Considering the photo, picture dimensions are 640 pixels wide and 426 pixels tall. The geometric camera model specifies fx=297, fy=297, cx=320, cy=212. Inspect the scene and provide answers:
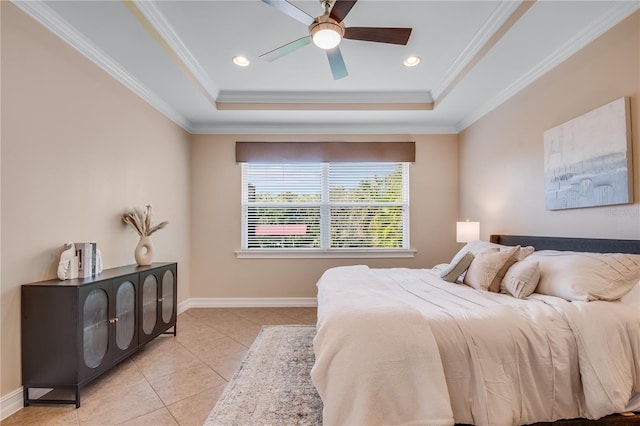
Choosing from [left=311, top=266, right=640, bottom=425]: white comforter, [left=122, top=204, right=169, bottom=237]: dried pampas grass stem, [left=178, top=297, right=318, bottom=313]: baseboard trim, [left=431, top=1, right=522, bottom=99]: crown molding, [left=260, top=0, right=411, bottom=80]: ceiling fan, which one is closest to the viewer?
[left=311, top=266, right=640, bottom=425]: white comforter

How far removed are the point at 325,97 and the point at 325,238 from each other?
6.49 feet

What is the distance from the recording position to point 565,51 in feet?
8.10

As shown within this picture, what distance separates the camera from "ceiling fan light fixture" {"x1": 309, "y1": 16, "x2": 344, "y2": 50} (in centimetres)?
199

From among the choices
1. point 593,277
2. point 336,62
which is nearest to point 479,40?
point 336,62

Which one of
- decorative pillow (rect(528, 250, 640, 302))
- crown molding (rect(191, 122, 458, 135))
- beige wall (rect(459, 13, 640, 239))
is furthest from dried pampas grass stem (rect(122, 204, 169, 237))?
beige wall (rect(459, 13, 640, 239))

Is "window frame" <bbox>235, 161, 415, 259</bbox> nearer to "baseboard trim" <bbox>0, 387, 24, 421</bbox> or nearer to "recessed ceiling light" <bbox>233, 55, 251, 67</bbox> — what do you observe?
"recessed ceiling light" <bbox>233, 55, 251, 67</bbox>

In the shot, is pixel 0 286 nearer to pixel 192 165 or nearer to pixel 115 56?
pixel 115 56

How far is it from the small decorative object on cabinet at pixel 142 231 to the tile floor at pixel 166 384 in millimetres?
870

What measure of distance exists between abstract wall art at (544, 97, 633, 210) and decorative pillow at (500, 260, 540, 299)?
28.8 inches

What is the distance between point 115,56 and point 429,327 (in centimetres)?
325

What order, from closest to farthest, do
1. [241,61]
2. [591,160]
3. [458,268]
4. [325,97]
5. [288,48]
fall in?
1. [591,160]
2. [288,48]
3. [458,268]
4. [241,61]
5. [325,97]

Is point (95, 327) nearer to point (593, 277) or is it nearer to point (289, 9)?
point (289, 9)

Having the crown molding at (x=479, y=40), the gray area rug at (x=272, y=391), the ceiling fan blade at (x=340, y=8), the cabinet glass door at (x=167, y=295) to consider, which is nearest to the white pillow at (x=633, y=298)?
the gray area rug at (x=272, y=391)

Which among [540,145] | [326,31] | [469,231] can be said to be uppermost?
[326,31]
